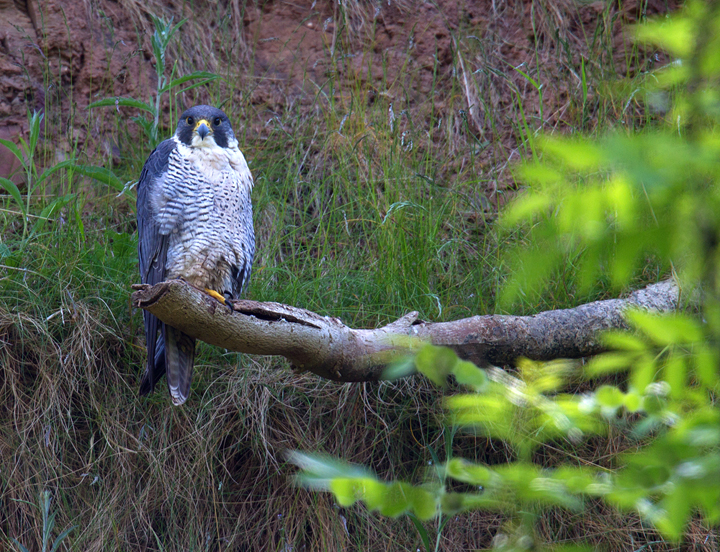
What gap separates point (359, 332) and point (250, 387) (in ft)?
2.40

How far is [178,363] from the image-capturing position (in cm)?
250

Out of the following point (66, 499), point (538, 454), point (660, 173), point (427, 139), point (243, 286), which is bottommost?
point (66, 499)

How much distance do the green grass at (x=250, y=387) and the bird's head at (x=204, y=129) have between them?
57 cm

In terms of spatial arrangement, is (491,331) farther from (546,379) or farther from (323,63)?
(323,63)

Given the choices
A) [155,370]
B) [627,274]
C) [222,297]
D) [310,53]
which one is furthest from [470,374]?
[310,53]

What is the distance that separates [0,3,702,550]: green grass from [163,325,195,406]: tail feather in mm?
183

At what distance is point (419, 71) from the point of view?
169 inches

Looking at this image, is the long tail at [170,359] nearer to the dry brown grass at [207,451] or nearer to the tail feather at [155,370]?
the tail feather at [155,370]

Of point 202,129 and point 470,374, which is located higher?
point 470,374

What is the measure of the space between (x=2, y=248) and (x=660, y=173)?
2.87 meters

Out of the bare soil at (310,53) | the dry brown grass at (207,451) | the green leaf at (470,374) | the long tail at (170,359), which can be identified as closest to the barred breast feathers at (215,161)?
the long tail at (170,359)

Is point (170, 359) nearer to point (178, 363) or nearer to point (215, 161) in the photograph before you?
point (178, 363)

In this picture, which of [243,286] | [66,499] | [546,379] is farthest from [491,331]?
[66,499]

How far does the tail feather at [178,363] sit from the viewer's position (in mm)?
2486
